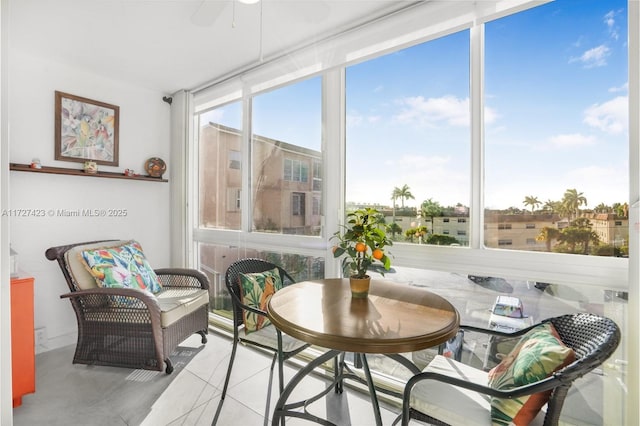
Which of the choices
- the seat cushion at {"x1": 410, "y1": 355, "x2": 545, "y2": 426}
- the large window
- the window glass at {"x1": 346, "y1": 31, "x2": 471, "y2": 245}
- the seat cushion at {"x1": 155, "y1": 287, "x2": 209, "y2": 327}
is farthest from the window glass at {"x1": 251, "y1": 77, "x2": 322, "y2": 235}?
the seat cushion at {"x1": 410, "y1": 355, "x2": 545, "y2": 426}

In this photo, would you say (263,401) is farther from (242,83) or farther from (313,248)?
(242,83)

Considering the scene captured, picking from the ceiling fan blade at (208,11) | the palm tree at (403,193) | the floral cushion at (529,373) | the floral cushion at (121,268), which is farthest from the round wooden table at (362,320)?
the ceiling fan blade at (208,11)

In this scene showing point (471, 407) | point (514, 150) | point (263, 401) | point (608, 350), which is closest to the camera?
point (608, 350)

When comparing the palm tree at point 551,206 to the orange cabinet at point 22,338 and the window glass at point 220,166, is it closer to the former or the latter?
the window glass at point 220,166

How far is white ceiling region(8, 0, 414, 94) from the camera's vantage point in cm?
201

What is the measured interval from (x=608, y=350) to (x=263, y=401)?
1.86 meters

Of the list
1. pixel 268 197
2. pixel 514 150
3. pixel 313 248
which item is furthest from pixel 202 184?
pixel 514 150

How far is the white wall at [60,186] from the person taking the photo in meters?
2.62

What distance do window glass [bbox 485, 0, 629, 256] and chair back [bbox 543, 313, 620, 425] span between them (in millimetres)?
528

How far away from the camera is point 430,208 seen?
2033 millimetres

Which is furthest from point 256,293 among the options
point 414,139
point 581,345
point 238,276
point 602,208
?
point 602,208

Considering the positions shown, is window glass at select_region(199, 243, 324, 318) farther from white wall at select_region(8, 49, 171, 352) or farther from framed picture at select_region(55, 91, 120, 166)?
framed picture at select_region(55, 91, 120, 166)

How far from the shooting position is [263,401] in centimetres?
201

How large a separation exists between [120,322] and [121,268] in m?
0.47
